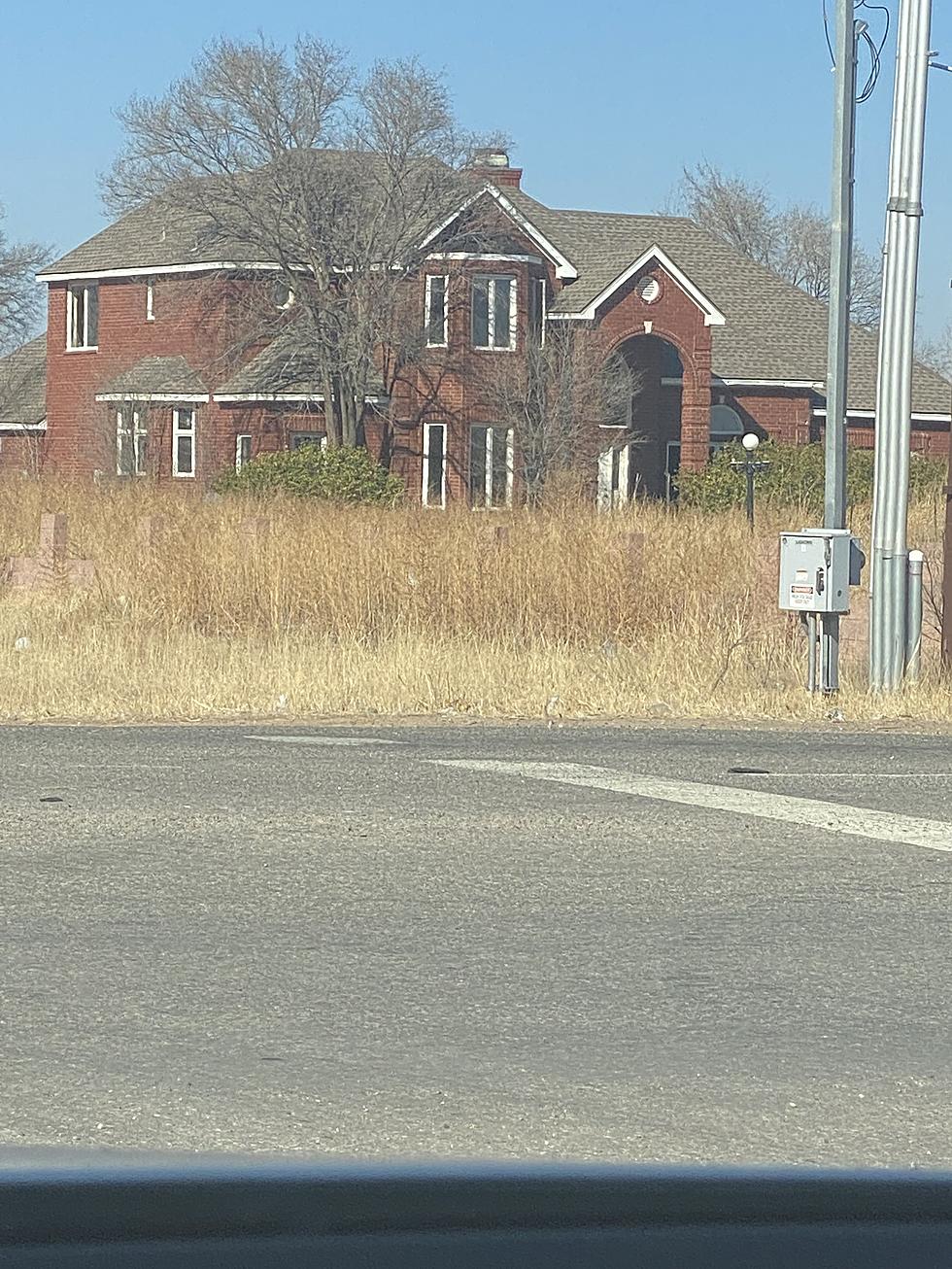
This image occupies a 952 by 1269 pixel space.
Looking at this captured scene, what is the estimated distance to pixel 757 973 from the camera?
5836 mm

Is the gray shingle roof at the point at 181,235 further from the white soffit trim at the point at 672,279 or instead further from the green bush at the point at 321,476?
the white soffit trim at the point at 672,279

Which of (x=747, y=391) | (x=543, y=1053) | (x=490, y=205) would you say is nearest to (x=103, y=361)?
(x=490, y=205)

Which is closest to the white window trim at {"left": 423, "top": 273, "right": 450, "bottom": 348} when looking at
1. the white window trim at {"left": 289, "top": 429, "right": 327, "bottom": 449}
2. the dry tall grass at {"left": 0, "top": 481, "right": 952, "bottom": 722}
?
the white window trim at {"left": 289, "top": 429, "right": 327, "bottom": 449}

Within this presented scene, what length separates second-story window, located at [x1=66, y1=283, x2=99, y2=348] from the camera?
170ft

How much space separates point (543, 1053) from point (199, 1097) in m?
0.91

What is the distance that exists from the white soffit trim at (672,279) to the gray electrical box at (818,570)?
34380 mm

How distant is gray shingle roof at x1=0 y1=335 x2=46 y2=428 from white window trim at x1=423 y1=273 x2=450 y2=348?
Answer: 14751mm

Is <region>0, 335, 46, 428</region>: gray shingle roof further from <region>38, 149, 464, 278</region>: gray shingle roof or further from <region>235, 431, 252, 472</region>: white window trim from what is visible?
<region>235, 431, 252, 472</region>: white window trim

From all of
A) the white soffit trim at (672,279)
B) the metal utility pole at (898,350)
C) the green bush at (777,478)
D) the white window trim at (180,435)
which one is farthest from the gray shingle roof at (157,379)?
the metal utility pole at (898,350)

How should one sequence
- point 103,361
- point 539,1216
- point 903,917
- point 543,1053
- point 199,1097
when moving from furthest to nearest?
point 103,361 → point 903,917 → point 543,1053 → point 199,1097 → point 539,1216

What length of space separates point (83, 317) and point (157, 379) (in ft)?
18.3

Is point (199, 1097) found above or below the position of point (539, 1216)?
below

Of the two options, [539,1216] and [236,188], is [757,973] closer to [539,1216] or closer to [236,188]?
[539,1216]

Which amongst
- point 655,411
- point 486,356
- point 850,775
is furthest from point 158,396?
point 850,775
